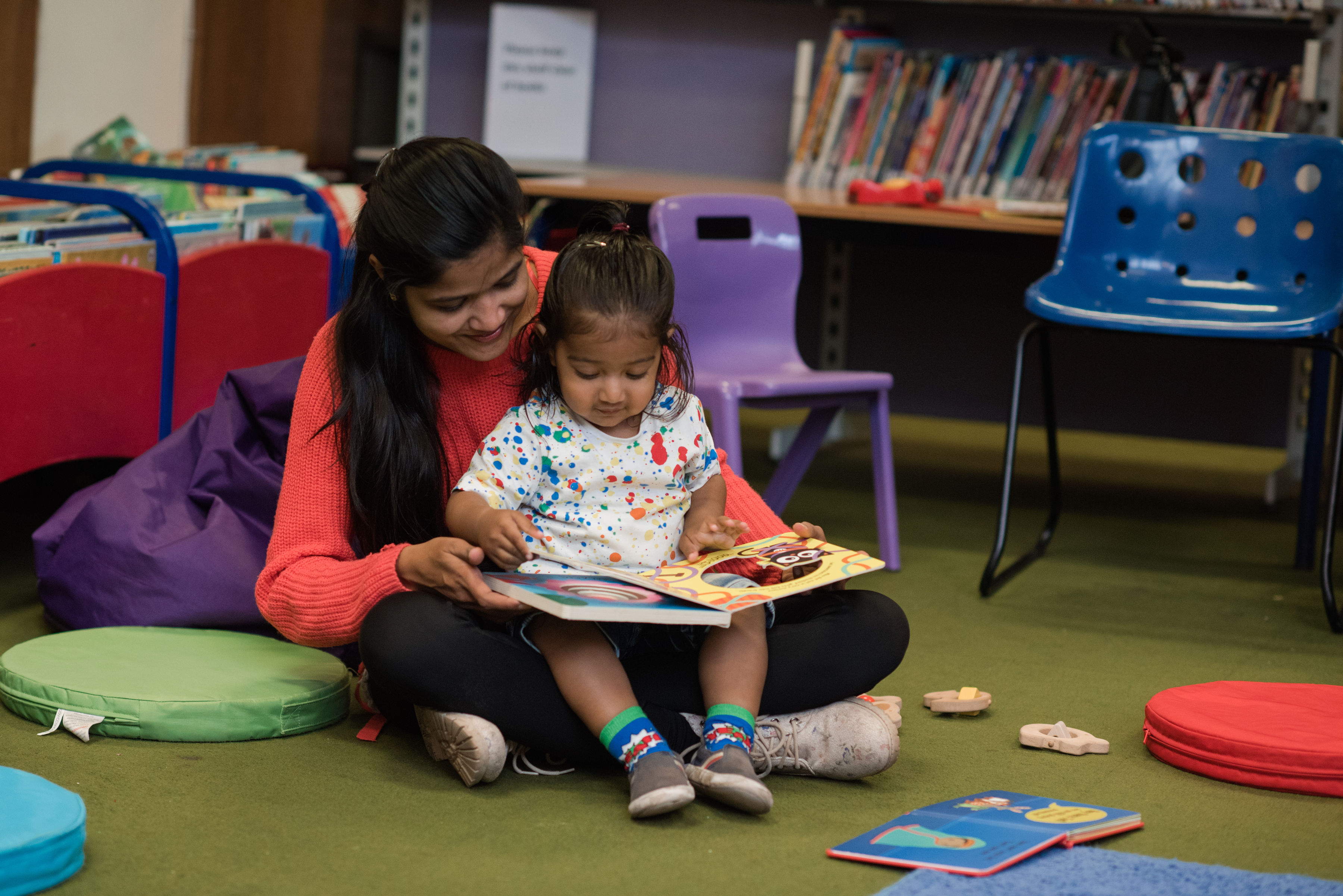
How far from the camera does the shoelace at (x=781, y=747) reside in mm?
1523

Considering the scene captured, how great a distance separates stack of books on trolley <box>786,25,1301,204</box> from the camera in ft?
11.0

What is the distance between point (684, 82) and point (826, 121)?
0.61 meters

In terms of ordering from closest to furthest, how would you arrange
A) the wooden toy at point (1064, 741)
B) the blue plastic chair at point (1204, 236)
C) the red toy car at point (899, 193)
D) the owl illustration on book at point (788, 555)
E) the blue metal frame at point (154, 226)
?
the owl illustration on book at point (788, 555) → the wooden toy at point (1064, 741) → the blue metal frame at point (154, 226) → the blue plastic chair at point (1204, 236) → the red toy car at point (899, 193)

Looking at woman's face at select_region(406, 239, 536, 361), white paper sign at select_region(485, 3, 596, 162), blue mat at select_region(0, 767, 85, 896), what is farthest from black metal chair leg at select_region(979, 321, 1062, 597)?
white paper sign at select_region(485, 3, 596, 162)

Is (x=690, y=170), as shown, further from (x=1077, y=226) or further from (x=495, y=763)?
(x=495, y=763)

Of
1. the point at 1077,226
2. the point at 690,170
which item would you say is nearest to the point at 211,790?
the point at 1077,226

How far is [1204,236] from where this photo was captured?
8.66 feet

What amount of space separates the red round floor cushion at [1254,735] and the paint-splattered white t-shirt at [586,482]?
614 mm

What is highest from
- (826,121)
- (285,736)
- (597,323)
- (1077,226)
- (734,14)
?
(734,14)

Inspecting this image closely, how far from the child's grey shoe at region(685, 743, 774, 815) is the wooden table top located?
1.45 meters

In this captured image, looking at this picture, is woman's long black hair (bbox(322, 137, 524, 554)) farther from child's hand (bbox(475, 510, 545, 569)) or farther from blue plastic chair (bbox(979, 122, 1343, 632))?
blue plastic chair (bbox(979, 122, 1343, 632))

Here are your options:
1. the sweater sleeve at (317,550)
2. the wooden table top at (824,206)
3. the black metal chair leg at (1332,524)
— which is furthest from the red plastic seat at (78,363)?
the black metal chair leg at (1332,524)

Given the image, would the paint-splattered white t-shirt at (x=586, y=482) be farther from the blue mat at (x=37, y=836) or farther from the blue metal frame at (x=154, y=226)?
the blue metal frame at (x=154, y=226)

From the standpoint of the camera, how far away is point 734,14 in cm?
398
